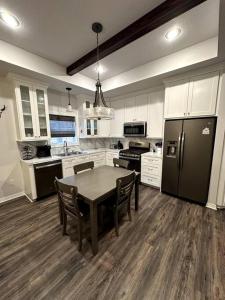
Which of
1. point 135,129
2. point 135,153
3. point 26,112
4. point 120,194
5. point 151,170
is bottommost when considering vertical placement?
point 151,170

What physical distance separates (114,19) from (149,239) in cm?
309

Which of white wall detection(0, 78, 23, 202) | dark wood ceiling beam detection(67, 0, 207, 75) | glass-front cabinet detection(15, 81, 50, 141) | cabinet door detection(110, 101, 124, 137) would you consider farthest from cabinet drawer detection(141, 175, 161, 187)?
white wall detection(0, 78, 23, 202)

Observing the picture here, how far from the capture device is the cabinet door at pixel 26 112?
9.21 ft

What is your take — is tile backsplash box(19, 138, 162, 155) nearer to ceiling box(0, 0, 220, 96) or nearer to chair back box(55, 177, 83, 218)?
ceiling box(0, 0, 220, 96)

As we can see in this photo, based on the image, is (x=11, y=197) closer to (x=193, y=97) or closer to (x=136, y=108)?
(x=136, y=108)

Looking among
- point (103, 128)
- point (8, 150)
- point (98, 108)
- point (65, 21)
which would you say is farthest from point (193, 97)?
point (8, 150)

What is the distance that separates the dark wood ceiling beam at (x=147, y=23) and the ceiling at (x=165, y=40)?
26cm

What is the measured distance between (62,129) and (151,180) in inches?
115

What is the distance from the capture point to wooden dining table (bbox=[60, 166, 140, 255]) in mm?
1606

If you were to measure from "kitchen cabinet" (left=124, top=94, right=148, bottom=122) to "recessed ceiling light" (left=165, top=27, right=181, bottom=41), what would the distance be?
165 centimetres

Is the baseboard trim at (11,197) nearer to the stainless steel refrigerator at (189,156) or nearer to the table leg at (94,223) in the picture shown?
the table leg at (94,223)

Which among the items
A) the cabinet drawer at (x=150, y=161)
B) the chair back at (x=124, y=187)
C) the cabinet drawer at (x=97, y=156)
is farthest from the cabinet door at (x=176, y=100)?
the cabinet drawer at (x=97, y=156)

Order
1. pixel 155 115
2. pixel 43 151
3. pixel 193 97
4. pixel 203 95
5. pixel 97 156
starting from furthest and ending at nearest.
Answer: pixel 97 156 → pixel 155 115 → pixel 43 151 → pixel 193 97 → pixel 203 95

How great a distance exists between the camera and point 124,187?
1948mm
